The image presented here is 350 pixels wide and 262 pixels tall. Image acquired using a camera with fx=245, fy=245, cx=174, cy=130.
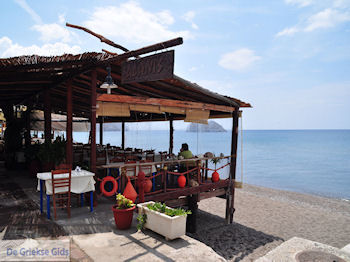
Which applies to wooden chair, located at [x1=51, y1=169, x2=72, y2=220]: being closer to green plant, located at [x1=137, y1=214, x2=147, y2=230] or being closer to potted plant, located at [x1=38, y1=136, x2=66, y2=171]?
green plant, located at [x1=137, y1=214, x2=147, y2=230]

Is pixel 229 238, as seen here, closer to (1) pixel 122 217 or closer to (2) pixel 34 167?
(1) pixel 122 217

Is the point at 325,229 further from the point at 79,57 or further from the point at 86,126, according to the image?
the point at 86,126

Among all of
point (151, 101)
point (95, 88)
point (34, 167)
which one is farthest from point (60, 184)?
point (34, 167)

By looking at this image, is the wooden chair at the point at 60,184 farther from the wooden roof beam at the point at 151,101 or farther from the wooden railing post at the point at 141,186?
the wooden roof beam at the point at 151,101

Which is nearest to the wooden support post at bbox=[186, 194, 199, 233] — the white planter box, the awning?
Result: the white planter box

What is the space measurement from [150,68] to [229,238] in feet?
25.1

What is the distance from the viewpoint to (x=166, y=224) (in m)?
4.05

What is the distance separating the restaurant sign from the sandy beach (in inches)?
252

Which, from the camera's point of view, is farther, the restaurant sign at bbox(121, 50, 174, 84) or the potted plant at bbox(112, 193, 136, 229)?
the potted plant at bbox(112, 193, 136, 229)

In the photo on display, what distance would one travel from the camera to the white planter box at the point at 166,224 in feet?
13.1

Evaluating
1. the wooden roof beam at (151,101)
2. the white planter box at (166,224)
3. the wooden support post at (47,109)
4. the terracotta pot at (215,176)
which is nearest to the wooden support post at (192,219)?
the terracotta pot at (215,176)

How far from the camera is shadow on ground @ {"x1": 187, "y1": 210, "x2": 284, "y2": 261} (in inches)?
324

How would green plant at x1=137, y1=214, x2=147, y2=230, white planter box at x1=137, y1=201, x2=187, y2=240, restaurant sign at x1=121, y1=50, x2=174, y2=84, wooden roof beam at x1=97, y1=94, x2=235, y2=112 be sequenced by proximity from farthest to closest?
1. wooden roof beam at x1=97, y1=94, x2=235, y2=112
2. green plant at x1=137, y1=214, x2=147, y2=230
3. white planter box at x1=137, y1=201, x2=187, y2=240
4. restaurant sign at x1=121, y1=50, x2=174, y2=84

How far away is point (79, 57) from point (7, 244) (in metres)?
3.66
